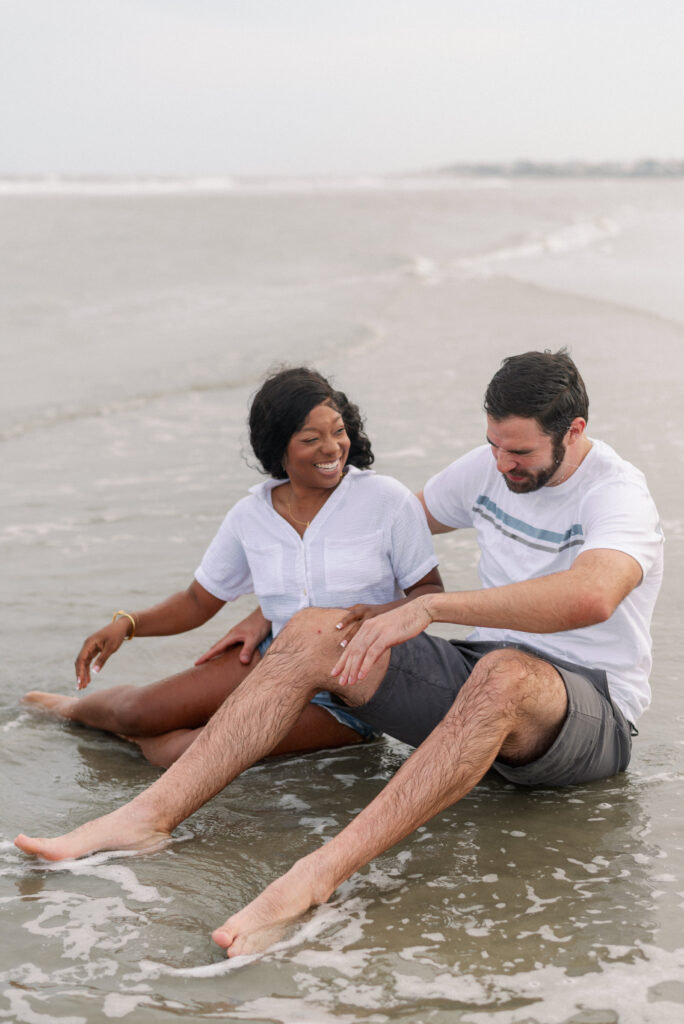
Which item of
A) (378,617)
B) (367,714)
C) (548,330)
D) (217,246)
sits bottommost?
(367,714)

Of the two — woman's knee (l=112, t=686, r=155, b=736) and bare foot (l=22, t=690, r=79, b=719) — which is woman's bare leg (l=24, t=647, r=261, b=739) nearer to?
woman's knee (l=112, t=686, r=155, b=736)

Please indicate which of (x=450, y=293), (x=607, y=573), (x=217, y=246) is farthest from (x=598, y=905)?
(x=217, y=246)

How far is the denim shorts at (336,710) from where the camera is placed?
4.32m

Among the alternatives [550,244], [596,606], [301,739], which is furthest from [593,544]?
[550,244]

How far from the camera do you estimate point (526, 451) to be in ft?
12.6

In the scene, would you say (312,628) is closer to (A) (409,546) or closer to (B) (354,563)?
(B) (354,563)

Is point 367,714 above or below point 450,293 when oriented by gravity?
below

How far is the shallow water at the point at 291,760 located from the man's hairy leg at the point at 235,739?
0.09 metres

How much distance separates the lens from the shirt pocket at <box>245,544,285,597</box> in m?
4.24

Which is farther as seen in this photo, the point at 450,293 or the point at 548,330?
the point at 450,293

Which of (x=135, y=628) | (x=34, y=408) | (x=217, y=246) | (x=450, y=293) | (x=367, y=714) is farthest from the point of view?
(x=217, y=246)

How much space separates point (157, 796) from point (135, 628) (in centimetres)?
96

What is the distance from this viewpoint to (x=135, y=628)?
4.48 meters

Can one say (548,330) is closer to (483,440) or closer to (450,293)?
(450,293)
